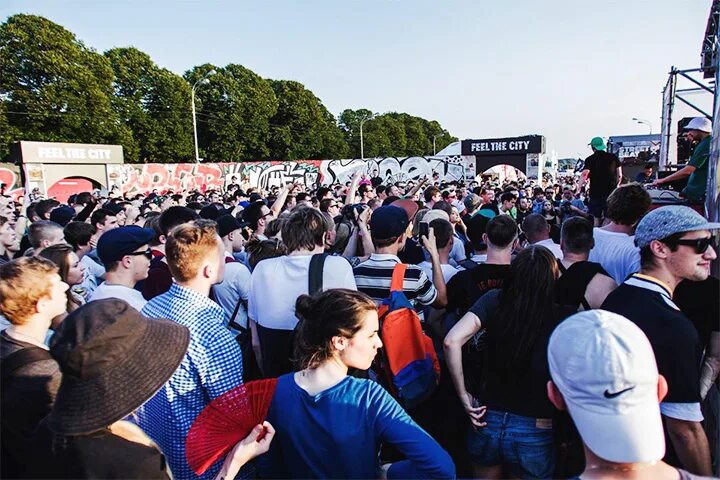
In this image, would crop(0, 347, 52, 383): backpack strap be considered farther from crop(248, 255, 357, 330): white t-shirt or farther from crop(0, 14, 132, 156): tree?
crop(0, 14, 132, 156): tree

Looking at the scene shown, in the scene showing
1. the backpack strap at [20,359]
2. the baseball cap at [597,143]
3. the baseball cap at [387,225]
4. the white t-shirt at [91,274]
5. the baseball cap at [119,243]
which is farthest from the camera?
the baseball cap at [597,143]

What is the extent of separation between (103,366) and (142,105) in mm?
50373

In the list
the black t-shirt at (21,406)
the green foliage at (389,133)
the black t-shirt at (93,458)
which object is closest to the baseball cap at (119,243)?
the black t-shirt at (21,406)

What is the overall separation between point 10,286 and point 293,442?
1.76 m

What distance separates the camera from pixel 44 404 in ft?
6.61

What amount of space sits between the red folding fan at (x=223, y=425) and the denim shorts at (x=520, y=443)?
133cm

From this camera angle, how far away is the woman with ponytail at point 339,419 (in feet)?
5.83

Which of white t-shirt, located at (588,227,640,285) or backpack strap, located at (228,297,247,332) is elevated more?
white t-shirt, located at (588,227,640,285)

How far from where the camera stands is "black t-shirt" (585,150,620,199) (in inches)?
275

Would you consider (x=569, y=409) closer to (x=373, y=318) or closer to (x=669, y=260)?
(x=373, y=318)

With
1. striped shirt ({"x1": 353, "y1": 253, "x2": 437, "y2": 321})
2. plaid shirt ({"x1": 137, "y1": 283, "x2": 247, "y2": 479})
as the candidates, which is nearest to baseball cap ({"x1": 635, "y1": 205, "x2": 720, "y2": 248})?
striped shirt ({"x1": 353, "y1": 253, "x2": 437, "y2": 321})

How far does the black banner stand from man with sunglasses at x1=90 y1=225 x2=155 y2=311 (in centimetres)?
3537

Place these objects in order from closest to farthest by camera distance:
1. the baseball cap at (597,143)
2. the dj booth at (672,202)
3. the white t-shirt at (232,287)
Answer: the white t-shirt at (232,287)
the dj booth at (672,202)
the baseball cap at (597,143)

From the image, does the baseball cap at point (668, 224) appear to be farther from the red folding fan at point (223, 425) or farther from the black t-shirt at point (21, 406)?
the black t-shirt at point (21, 406)
